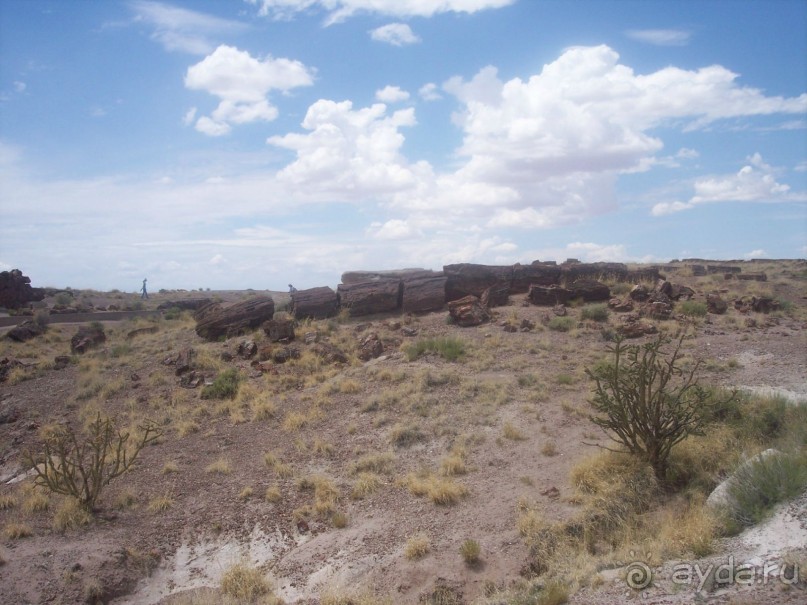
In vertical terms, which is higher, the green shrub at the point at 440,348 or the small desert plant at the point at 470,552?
the green shrub at the point at 440,348

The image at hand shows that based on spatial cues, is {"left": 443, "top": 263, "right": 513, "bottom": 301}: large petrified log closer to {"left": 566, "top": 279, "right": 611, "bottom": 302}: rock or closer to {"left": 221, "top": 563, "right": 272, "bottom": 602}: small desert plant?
{"left": 566, "top": 279, "right": 611, "bottom": 302}: rock

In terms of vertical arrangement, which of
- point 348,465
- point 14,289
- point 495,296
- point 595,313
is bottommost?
point 348,465

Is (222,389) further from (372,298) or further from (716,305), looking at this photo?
(716,305)

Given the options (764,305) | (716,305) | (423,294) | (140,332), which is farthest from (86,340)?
(764,305)

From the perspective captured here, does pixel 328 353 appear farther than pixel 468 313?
No

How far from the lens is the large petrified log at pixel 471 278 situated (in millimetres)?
23281

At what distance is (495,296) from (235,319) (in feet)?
33.5

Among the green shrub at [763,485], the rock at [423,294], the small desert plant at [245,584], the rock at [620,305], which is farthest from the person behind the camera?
the rock at [423,294]

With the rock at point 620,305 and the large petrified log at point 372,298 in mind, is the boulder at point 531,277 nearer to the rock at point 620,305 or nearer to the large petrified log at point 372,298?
the rock at point 620,305

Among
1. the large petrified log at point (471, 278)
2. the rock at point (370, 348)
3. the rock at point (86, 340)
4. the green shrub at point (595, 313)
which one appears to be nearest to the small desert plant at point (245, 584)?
the rock at point (370, 348)

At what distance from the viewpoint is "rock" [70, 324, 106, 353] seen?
22625 millimetres

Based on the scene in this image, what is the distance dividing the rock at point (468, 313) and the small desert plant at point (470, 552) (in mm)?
12230

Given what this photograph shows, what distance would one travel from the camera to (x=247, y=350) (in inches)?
733

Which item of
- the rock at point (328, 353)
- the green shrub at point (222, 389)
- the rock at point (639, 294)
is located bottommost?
the green shrub at point (222, 389)
